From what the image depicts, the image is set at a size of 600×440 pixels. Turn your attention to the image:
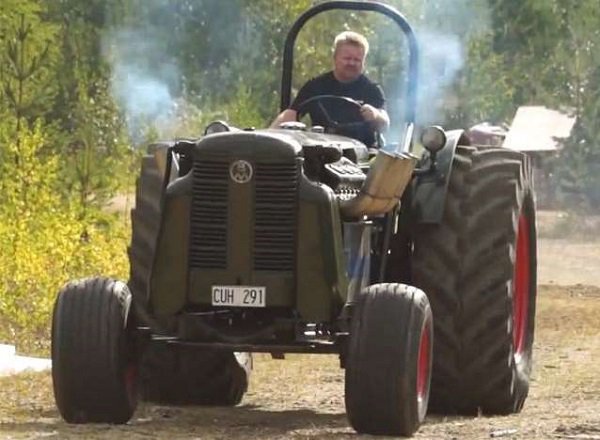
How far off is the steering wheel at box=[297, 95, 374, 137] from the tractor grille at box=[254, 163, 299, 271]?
1.70 metres

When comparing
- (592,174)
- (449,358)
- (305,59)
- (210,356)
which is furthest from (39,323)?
(592,174)

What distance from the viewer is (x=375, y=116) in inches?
438

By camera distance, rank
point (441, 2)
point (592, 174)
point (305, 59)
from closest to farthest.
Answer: point (305, 59), point (441, 2), point (592, 174)

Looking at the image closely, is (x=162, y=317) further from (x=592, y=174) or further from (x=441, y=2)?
(x=592, y=174)

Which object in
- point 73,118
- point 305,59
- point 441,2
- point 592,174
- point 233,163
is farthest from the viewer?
point 592,174

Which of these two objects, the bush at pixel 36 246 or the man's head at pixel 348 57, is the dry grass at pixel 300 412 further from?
the bush at pixel 36 246

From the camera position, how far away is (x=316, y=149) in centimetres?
974

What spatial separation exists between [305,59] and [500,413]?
19.2 meters

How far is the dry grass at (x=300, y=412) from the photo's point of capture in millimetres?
9461

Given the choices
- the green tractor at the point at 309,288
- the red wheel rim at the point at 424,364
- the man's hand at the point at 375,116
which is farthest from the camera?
the man's hand at the point at 375,116

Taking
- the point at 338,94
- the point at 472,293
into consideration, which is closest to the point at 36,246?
the point at 338,94

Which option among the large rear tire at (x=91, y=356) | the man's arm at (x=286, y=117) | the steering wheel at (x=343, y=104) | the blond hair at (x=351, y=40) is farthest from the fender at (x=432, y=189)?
the large rear tire at (x=91, y=356)

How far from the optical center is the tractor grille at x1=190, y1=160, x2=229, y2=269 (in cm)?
950

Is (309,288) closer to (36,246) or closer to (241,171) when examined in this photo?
(241,171)
